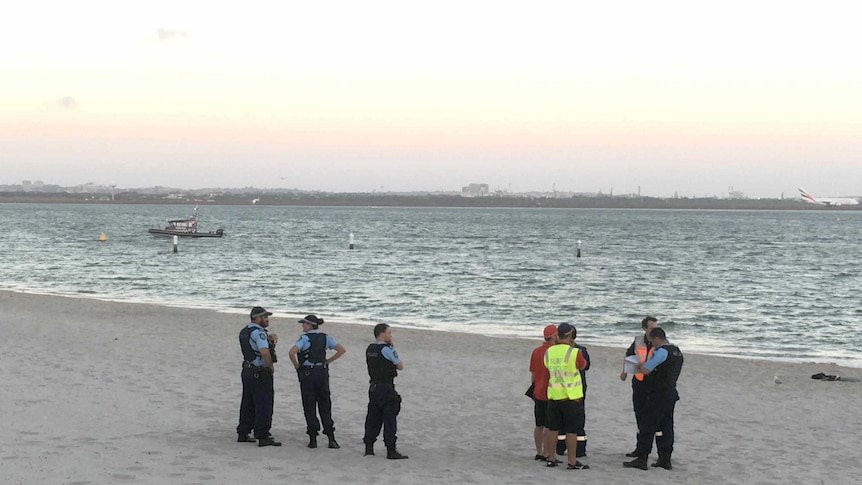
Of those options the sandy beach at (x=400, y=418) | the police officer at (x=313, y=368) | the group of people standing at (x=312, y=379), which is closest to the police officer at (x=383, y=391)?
the group of people standing at (x=312, y=379)

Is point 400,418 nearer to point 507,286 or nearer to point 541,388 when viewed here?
point 541,388

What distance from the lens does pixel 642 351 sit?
11.4 metres

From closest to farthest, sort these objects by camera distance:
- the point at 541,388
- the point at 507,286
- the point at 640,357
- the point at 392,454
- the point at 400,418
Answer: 1. the point at 541,388
2. the point at 640,357
3. the point at 392,454
4. the point at 400,418
5. the point at 507,286

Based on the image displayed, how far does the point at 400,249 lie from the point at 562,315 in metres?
51.2

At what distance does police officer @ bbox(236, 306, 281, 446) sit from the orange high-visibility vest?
4835mm

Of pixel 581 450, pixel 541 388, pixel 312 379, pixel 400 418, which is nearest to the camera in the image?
pixel 541 388

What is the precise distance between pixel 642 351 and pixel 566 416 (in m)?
1.35

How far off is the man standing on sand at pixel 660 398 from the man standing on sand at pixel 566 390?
909 millimetres

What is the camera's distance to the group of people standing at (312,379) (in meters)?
11.2

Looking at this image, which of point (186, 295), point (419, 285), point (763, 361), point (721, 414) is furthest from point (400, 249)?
point (721, 414)

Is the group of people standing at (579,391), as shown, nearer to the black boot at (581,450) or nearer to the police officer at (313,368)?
the black boot at (581,450)

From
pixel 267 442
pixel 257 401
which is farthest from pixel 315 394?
pixel 267 442

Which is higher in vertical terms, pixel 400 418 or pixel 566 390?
pixel 566 390

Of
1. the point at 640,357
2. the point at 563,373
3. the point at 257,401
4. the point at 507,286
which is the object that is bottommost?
the point at 507,286
